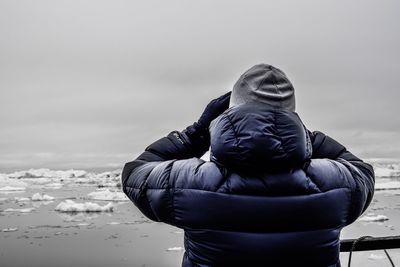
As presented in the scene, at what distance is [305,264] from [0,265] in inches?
471

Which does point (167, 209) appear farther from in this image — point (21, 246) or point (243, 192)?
point (21, 246)

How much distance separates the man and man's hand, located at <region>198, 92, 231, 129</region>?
13 centimetres

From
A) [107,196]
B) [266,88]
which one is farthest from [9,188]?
[266,88]

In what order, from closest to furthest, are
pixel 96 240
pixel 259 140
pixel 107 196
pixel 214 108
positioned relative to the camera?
pixel 259 140 < pixel 214 108 < pixel 96 240 < pixel 107 196

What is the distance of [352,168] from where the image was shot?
42.5 inches

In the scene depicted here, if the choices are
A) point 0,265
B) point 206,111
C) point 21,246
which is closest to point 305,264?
point 206,111

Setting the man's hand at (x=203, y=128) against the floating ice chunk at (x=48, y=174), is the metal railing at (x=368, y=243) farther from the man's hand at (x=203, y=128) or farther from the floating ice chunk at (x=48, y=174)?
the floating ice chunk at (x=48, y=174)

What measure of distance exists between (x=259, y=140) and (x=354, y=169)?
1.01 feet

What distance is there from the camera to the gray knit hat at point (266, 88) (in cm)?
103

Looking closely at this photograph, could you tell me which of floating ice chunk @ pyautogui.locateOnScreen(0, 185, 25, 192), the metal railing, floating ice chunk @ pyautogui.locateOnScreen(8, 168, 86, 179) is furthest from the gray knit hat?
floating ice chunk @ pyautogui.locateOnScreen(8, 168, 86, 179)

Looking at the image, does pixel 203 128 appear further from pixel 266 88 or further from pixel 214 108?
pixel 266 88

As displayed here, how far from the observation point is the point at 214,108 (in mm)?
1188

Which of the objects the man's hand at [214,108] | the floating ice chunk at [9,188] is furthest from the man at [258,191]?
the floating ice chunk at [9,188]

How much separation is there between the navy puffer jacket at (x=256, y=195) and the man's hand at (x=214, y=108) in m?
0.16
